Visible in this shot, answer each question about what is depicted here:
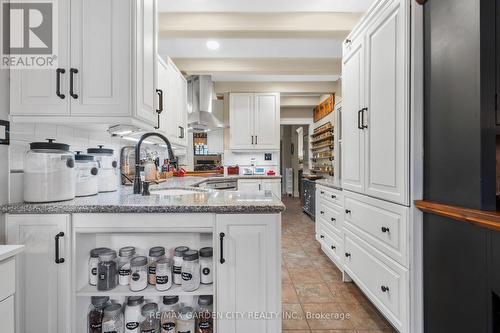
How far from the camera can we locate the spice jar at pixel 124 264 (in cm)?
139

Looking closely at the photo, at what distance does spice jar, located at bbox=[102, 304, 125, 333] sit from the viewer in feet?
4.47

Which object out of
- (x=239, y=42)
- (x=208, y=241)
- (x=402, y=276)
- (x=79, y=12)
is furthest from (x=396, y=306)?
(x=239, y=42)

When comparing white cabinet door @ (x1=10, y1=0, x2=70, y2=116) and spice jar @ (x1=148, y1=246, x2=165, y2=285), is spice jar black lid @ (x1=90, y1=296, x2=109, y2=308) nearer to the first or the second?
Result: spice jar @ (x1=148, y1=246, x2=165, y2=285)

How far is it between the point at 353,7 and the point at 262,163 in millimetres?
3266

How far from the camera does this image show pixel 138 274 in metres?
1.35

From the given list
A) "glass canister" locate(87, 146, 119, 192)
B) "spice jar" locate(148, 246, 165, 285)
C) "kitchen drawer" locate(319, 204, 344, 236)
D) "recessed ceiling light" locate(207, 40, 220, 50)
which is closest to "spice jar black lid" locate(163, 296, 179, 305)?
"spice jar" locate(148, 246, 165, 285)

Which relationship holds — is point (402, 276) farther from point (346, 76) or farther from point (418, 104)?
point (346, 76)

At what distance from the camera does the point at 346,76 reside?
8.11ft

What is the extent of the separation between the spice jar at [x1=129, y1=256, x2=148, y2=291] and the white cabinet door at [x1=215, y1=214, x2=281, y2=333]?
403 mm

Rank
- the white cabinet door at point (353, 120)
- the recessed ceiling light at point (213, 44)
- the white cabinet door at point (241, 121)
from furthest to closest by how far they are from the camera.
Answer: the white cabinet door at point (241, 121)
the recessed ceiling light at point (213, 44)
the white cabinet door at point (353, 120)

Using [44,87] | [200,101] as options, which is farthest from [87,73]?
[200,101]

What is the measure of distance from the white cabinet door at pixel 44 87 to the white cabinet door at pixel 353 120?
79.0 inches

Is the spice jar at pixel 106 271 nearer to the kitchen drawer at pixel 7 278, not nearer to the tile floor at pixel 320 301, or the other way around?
the kitchen drawer at pixel 7 278

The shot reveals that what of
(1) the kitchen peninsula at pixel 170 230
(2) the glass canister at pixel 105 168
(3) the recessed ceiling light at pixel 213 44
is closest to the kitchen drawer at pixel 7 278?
(1) the kitchen peninsula at pixel 170 230
